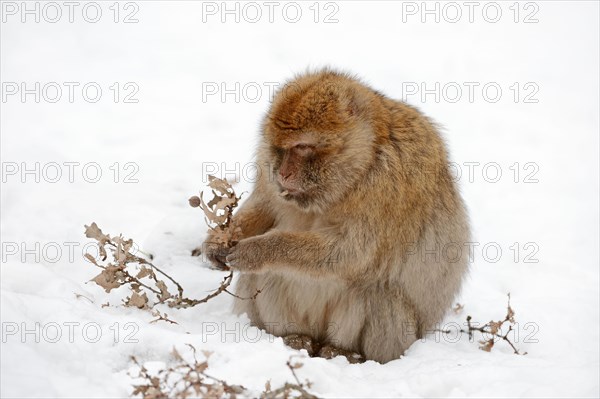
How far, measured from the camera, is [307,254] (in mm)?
A: 4559

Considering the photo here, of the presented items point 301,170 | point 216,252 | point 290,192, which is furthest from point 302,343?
point 301,170

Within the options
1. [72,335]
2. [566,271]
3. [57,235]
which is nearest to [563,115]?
[566,271]

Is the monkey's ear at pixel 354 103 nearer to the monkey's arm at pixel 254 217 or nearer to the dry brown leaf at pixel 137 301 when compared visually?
the monkey's arm at pixel 254 217

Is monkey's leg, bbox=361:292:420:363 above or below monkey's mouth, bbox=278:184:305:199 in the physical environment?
below

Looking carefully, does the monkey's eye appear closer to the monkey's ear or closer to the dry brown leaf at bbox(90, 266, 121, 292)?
the monkey's ear

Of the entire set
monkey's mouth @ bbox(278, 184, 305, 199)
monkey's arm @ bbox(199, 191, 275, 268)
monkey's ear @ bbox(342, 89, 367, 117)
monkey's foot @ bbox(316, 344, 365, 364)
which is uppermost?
monkey's ear @ bbox(342, 89, 367, 117)

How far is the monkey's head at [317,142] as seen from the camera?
4.32 metres

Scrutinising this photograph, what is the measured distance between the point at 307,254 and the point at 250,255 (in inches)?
14.0

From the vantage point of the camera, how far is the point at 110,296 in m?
5.04

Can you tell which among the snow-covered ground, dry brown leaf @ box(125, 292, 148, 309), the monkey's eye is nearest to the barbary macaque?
the monkey's eye

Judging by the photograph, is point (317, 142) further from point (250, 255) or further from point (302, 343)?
point (302, 343)

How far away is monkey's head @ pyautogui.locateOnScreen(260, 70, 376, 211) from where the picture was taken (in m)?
4.32

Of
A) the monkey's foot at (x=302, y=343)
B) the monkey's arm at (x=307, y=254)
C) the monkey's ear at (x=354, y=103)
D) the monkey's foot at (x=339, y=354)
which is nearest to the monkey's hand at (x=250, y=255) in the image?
the monkey's arm at (x=307, y=254)

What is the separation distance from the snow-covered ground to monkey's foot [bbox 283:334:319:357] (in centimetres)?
25
